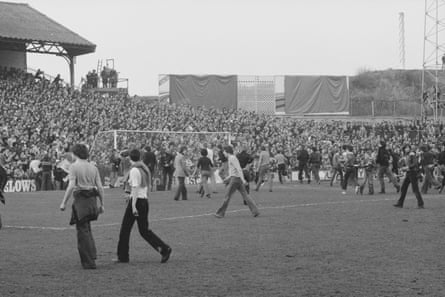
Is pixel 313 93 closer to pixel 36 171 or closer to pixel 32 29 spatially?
pixel 32 29

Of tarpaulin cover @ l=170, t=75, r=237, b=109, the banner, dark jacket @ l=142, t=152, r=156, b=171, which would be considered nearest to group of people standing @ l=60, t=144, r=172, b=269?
dark jacket @ l=142, t=152, r=156, b=171

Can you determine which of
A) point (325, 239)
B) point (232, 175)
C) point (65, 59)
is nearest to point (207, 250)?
point (325, 239)

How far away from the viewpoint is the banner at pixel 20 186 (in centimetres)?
3681

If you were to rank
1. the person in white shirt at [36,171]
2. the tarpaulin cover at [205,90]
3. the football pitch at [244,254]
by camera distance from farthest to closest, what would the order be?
the tarpaulin cover at [205,90] → the person in white shirt at [36,171] → the football pitch at [244,254]

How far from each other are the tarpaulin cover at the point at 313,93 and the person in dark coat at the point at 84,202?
57166 millimetres

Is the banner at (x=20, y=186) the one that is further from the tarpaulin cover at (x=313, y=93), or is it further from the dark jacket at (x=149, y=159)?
the tarpaulin cover at (x=313, y=93)

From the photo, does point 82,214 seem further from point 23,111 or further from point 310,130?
point 310,130

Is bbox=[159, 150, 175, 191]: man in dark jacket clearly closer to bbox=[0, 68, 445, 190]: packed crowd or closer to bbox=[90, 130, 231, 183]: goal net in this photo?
bbox=[0, 68, 445, 190]: packed crowd

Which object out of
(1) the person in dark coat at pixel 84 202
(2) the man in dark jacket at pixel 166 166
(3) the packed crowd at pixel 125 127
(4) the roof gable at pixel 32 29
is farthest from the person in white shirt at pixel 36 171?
(1) the person in dark coat at pixel 84 202

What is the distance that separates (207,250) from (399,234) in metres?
4.22

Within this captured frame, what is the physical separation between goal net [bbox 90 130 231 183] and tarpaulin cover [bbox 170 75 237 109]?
23.4 metres

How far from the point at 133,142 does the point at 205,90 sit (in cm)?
2945

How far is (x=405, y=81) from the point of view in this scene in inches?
3735

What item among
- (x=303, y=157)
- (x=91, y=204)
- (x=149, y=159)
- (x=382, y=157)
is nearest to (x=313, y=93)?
(x=303, y=157)
